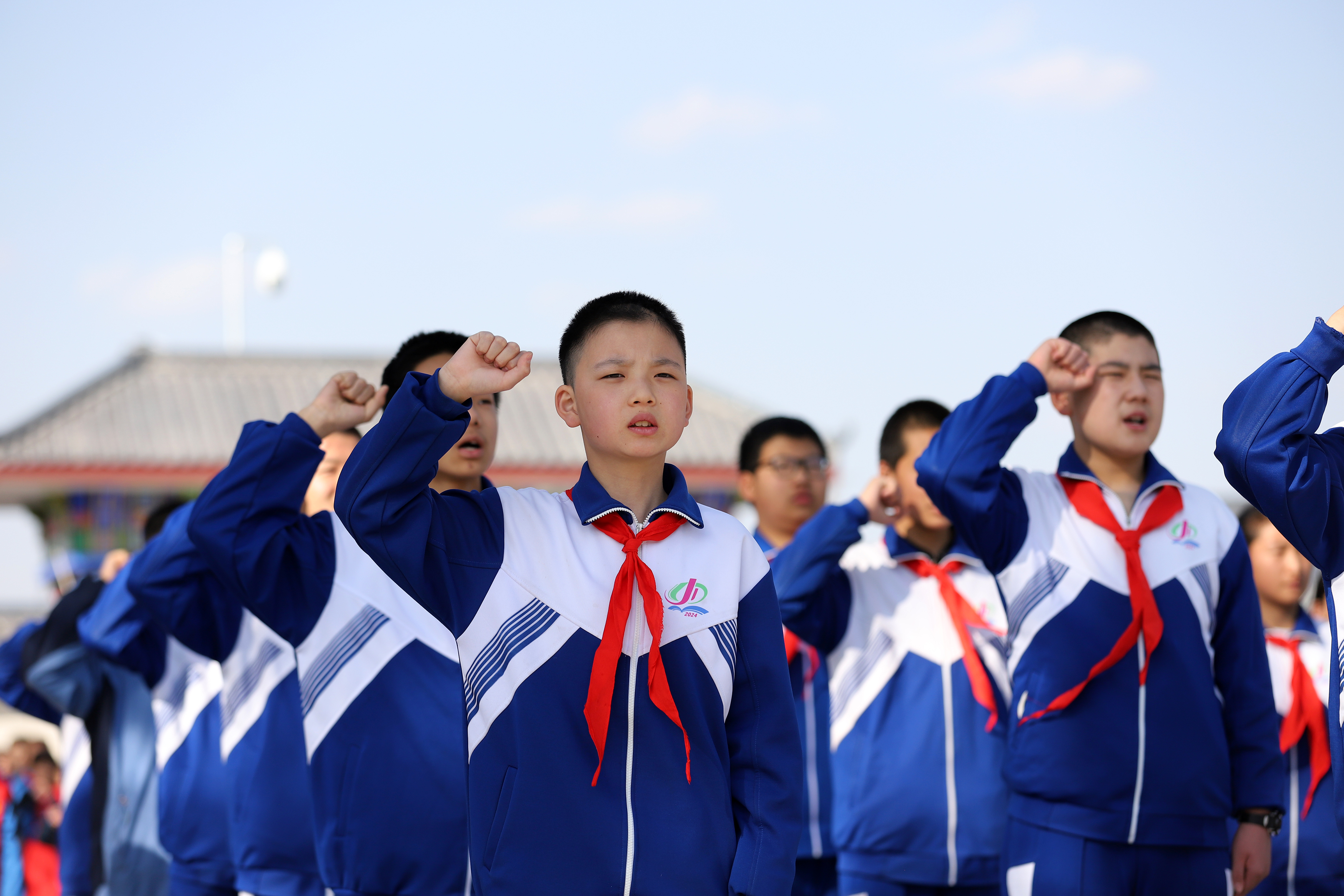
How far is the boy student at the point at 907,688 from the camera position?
152 inches

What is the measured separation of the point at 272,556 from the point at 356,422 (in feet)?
1.21

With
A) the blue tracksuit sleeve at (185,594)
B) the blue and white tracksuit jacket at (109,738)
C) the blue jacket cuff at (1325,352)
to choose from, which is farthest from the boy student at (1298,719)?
the blue and white tracksuit jacket at (109,738)

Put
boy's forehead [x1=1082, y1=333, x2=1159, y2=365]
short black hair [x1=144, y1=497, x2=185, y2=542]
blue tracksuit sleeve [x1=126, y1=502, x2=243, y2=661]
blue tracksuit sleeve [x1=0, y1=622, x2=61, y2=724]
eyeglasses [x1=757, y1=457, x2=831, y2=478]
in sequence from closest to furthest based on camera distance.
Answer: boy's forehead [x1=1082, y1=333, x2=1159, y2=365] < blue tracksuit sleeve [x1=126, y1=502, x2=243, y2=661] < eyeglasses [x1=757, y1=457, x2=831, y2=478] < short black hair [x1=144, y1=497, x2=185, y2=542] < blue tracksuit sleeve [x1=0, y1=622, x2=61, y2=724]

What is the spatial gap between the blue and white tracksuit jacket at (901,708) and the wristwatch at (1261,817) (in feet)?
2.62

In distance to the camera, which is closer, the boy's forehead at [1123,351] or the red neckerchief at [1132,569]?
the red neckerchief at [1132,569]

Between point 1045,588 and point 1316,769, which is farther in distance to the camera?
point 1316,769

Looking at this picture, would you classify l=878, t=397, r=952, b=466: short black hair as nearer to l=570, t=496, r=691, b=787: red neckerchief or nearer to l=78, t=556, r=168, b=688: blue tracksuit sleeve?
l=570, t=496, r=691, b=787: red neckerchief

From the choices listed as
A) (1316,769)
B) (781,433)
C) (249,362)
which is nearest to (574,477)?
(249,362)

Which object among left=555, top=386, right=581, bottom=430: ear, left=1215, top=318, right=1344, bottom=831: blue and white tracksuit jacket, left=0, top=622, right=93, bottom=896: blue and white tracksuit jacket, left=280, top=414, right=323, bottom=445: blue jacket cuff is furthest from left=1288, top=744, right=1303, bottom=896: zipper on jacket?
left=0, top=622, right=93, bottom=896: blue and white tracksuit jacket

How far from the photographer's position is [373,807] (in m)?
2.96

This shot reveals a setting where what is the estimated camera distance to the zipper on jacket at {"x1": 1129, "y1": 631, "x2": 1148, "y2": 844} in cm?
305

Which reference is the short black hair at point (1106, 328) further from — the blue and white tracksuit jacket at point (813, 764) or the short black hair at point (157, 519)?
the short black hair at point (157, 519)

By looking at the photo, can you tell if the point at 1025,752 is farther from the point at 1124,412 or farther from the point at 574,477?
the point at 574,477

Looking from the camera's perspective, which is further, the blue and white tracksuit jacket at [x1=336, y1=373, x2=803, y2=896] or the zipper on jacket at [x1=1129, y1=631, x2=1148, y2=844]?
the zipper on jacket at [x1=1129, y1=631, x2=1148, y2=844]
